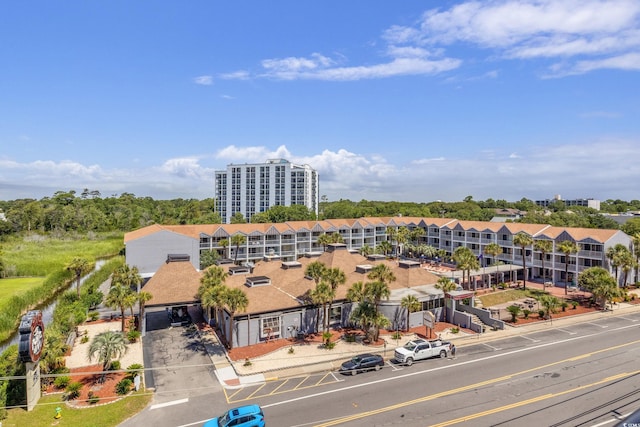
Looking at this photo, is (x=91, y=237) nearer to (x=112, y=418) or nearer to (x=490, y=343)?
(x=112, y=418)

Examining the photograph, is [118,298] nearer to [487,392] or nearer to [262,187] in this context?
[487,392]

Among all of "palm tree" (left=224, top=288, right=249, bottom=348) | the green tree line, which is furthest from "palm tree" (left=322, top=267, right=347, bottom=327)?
the green tree line

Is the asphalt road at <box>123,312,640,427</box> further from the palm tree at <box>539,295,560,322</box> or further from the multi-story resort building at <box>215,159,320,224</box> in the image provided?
the multi-story resort building at <box>215,159,320,224</box>

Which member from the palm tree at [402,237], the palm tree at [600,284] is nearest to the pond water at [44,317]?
the palm tree at [402,237]

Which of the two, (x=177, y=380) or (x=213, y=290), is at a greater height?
(x=213, y=290)

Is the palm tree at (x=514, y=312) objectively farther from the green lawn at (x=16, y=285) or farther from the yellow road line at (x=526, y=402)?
the green lawn at (x=16, y=285)

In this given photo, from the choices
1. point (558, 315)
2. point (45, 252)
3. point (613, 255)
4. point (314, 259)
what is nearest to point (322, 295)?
point (314, 259)

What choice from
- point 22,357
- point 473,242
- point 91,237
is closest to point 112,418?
point 22,357
